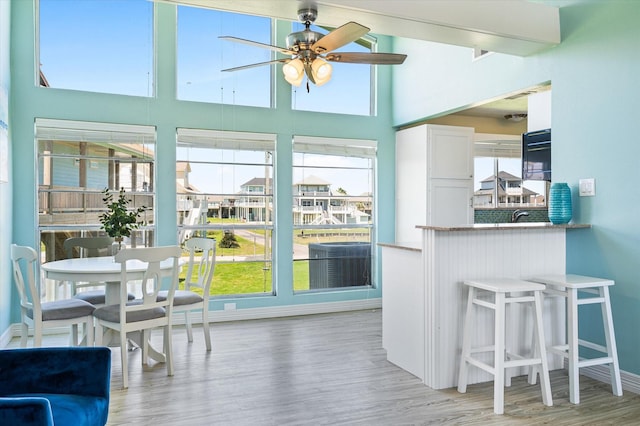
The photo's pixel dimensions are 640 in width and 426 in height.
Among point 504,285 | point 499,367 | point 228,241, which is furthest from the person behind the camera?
point 228,241

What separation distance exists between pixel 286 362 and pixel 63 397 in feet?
6.78

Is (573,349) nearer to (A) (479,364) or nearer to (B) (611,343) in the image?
(B) (611,343)

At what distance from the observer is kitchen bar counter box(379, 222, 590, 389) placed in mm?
3193

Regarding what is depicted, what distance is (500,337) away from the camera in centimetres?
282

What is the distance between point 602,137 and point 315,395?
2839 millimetres

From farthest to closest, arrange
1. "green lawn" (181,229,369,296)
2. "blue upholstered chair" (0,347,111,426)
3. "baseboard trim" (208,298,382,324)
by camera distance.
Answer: "green lawn" (181,229,369,296) < "baseboard trim" (208,298,382,324) < "blue upholstered chair" (0,347,111,426)

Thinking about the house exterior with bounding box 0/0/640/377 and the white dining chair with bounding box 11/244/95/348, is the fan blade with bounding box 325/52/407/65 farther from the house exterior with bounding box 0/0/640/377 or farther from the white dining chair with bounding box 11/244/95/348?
the white dining chair with bounding box 11/244/95/348

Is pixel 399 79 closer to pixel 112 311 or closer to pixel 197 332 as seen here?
pixel 197 332

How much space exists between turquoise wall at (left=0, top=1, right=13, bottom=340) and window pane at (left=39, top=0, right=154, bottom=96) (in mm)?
375

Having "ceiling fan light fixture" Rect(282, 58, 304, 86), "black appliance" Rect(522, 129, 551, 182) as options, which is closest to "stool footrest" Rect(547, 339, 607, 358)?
"black appliance" Rect(522, 129, 551, 182)

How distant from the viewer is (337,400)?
9.80ft

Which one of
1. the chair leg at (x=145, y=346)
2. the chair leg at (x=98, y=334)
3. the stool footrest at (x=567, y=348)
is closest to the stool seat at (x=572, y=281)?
the stool footrest at (x=567, y=348)

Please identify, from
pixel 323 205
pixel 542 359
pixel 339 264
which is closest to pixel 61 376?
pixel 542 359

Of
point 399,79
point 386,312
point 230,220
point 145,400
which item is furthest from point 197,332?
point 399,79
